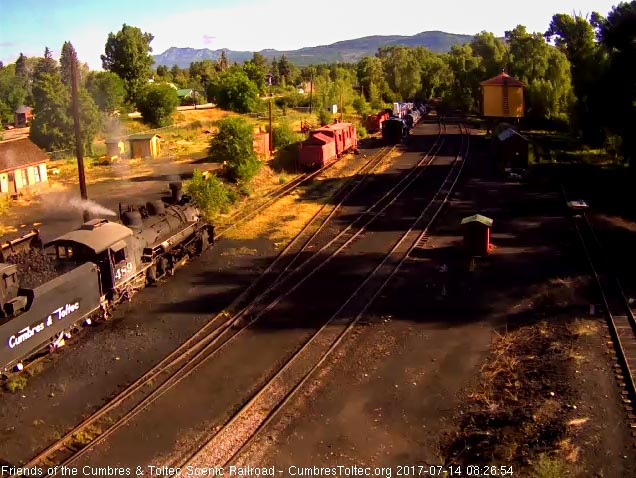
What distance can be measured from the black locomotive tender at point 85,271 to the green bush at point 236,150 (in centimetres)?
1243

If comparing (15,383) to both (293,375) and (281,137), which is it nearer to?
(293,375)

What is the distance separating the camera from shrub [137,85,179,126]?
2662 inches

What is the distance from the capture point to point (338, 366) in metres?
13.6

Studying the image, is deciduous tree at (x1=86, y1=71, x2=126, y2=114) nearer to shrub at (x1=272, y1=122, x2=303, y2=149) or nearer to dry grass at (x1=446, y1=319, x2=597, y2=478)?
shrub at (x1=272, y1=122, x2=303, y2=149)

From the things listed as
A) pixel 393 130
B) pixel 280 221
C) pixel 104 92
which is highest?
pixel 104 92

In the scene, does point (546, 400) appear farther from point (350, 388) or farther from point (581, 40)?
point (581, 40)

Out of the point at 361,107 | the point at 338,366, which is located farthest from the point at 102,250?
the point at 361,107

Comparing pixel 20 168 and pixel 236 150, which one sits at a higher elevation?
pixel 236 150

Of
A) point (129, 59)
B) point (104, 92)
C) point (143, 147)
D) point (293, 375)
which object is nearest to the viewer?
point (293, 375)

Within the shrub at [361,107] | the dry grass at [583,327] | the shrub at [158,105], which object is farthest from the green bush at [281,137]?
the dry grass at [583,327]

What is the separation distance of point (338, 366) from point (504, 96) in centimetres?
5467

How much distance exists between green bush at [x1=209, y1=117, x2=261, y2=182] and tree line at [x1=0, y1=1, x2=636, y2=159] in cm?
979

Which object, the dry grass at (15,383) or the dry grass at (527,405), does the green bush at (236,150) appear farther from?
the dry grass at (527,405)

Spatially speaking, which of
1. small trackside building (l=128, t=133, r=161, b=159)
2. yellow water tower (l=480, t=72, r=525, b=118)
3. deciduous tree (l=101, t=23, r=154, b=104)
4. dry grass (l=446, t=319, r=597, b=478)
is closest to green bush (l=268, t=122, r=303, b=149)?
small trackside building (l=128, t=133, r=161, b=159)
